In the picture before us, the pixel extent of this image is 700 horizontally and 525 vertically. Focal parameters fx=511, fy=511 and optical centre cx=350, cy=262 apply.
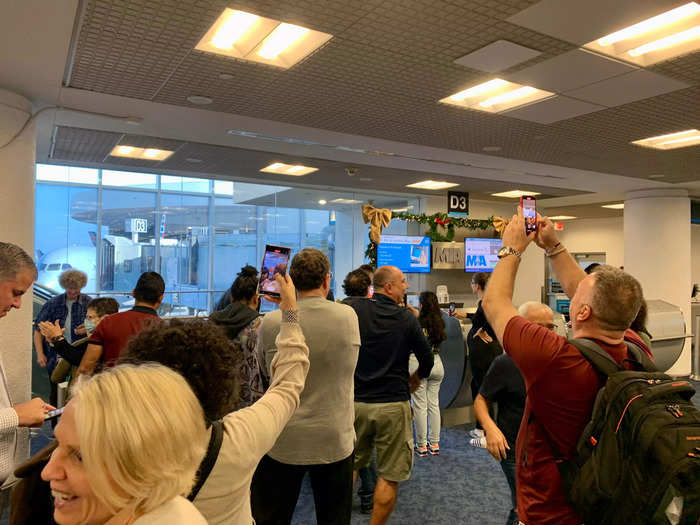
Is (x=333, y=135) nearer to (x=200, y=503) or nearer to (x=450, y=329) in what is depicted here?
(x=450, y=329)

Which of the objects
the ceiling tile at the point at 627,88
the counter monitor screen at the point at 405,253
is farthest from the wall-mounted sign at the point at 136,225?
the ceiling tile at the point at 627,88

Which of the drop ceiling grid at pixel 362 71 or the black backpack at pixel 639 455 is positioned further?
the drop ceiling grid at pixel 362 71

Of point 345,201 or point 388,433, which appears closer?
point 388,433

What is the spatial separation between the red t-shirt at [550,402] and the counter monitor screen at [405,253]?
22.5ft

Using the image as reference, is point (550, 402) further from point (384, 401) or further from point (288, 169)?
point (288, 169)

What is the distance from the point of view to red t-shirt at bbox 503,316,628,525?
1.47 metres

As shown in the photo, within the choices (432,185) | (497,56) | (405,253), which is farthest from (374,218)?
(497,56)

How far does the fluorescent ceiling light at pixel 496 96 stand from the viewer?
3.47 meters

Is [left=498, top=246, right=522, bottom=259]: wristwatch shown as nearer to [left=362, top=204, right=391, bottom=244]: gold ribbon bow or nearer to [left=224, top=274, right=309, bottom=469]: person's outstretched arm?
[left=224, top=274, right=309, bottom=469]: person's outstretched arm

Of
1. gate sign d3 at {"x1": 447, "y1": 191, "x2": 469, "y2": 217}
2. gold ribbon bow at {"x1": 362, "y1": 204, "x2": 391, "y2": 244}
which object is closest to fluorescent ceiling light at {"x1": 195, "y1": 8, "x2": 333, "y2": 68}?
gold ribbon bow at {"x1": 362, "y1": 204, "x2": 391, "y2": 244}

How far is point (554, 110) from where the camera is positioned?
3869mm

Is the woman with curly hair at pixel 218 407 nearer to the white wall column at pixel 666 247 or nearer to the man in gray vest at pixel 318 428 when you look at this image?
the man in gray vest at pixel 318 428

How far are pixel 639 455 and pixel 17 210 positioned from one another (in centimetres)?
394

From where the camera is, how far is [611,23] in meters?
2.42
